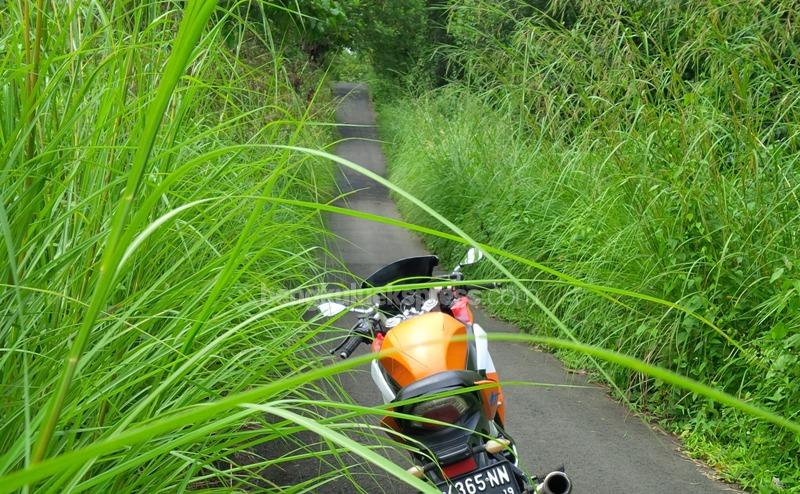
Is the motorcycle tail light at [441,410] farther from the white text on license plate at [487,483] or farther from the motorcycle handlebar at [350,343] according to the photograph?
the motorcycle handlebar at [350,343]

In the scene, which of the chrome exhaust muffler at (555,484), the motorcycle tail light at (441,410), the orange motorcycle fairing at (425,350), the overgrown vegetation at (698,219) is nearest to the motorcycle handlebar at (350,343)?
the orange motorcycle fairing at (425,350)

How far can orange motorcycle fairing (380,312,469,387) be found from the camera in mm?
2793

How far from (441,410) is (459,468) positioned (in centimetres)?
19

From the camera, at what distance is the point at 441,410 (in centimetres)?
278

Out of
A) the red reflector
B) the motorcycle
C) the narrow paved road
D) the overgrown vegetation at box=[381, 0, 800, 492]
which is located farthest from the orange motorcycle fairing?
the overgrown vegetation at box=[381, 0, 800, 492]

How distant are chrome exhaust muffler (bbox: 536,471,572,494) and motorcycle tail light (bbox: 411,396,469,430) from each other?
1.13 feet

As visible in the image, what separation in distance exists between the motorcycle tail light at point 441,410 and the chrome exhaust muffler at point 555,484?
1.13 feet

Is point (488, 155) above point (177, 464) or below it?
below

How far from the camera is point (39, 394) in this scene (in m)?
1.78

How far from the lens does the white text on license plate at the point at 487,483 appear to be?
2.69m

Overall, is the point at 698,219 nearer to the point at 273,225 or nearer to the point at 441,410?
the point at 441,410

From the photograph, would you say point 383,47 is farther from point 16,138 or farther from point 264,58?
point 16,138

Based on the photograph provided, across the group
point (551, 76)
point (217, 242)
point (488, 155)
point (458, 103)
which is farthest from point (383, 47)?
point (217, 242)

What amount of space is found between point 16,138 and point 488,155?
9231 mm
